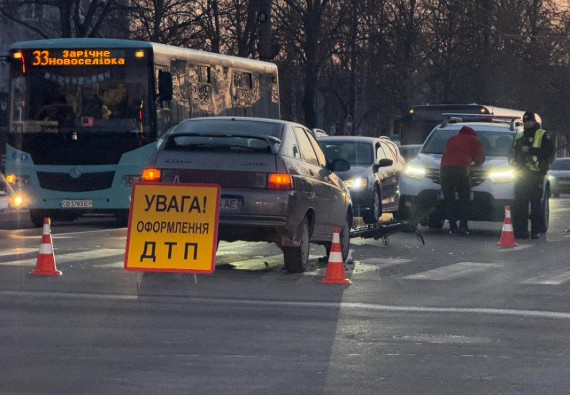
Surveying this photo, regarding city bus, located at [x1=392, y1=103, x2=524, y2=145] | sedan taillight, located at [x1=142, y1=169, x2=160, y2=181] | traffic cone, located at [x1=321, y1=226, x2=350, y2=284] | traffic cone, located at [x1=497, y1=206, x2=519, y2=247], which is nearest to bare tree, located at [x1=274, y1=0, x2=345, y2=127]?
city bus, located at [x1=392, y1=103, x2=524, y2=145]

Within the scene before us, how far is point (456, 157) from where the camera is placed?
71.3 feet

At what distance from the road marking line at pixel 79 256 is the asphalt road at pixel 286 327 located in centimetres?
2

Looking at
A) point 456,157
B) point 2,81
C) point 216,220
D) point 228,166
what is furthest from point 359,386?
point 2,81

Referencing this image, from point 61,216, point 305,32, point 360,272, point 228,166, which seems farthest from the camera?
point 305,32

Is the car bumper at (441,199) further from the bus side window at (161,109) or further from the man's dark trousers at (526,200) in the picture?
the bus side window at (161,109)

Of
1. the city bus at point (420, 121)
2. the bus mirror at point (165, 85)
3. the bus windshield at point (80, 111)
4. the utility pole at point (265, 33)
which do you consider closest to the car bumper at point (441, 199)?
the bus mirror at point (165, 85)

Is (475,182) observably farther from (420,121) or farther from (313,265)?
(420,121)

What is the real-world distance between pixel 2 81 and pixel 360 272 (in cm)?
5168

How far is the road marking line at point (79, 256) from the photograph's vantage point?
15.8 meters

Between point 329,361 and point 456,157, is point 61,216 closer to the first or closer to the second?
point 456,157

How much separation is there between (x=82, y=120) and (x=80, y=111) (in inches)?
5.9

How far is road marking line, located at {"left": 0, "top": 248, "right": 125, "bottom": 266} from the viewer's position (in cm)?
1577

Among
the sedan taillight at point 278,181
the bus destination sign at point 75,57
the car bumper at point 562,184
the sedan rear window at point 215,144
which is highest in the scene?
the bus destination sign at point 75,57

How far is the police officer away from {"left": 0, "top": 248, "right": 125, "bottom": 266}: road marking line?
6603 mm
